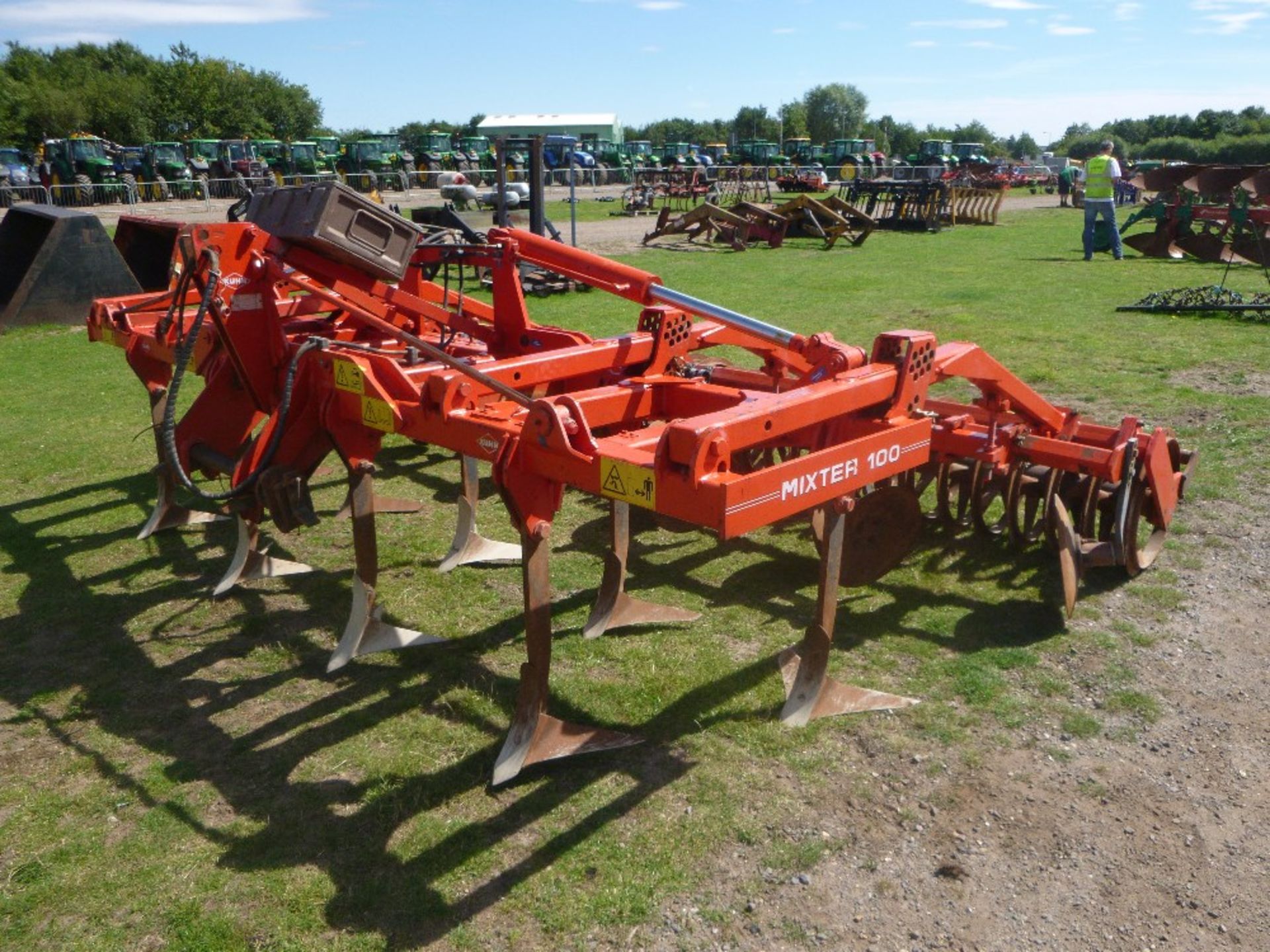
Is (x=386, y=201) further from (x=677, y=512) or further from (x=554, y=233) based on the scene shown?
(x=677, y=512)

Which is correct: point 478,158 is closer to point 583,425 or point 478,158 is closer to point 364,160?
point 364,160

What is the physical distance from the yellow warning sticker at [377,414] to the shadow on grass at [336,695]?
1.03m

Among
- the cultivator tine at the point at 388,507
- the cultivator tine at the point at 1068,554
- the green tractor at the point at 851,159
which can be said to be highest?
the green tractor at the point at 851,159

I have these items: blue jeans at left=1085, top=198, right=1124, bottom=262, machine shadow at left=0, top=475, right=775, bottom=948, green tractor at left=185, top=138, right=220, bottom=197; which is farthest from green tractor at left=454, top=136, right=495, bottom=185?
machine shadow at left=0, top=475, right=775, bottom=948

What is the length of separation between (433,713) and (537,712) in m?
0.59

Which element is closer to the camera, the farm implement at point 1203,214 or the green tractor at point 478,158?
the farm implement at point 1203,214

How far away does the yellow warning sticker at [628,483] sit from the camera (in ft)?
9.91

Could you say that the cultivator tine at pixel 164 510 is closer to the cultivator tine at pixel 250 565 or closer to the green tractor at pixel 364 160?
the cultivator tine at pixel 250 565

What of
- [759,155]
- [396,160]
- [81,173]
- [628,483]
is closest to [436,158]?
[396,160]

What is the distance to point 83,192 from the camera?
1152 inches

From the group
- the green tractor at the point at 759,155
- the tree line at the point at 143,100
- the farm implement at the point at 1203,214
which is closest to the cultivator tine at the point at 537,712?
the farm implement at the point at 1203,214

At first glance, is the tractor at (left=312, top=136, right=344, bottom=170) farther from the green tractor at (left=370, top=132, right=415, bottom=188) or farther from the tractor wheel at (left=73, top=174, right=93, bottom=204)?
the tractor wheel at (left=73, top=174, right=93, bottom=204)

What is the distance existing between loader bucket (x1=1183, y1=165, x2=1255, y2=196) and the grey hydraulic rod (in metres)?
16.0

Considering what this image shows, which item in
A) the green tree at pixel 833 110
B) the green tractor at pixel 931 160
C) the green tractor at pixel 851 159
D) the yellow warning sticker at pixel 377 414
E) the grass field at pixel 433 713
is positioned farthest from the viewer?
the green tree at pixel 833 110
